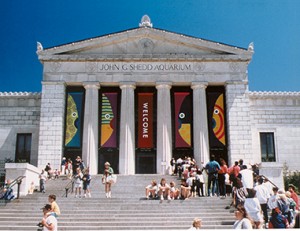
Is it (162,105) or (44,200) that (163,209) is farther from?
(162,105)

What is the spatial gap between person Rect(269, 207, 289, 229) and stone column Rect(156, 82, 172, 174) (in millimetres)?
18867

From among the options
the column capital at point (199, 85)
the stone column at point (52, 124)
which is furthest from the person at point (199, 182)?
the stone column at point (52, 124)

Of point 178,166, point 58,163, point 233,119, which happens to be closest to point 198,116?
point 233,119

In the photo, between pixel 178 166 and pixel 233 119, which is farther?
pixel 233 119

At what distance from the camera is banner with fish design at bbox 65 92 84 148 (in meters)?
33.6

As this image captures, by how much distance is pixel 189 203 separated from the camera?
68.0ft

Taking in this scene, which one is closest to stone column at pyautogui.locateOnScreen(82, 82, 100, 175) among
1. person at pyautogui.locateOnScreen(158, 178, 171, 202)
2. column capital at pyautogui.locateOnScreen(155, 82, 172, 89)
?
column capital at pyautogui.locateOnScreen(155, 82, 172, 89)

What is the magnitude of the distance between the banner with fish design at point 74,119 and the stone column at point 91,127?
1.55ft

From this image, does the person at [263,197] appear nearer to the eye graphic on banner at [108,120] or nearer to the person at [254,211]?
the person at [254,211]

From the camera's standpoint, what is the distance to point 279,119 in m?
35.9

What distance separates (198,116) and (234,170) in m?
13.4

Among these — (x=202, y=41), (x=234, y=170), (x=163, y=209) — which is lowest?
(x=163, y=209)

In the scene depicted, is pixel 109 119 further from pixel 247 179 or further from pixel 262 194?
pixel 262 194

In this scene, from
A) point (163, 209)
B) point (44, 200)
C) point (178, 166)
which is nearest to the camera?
point (163, 209)
